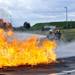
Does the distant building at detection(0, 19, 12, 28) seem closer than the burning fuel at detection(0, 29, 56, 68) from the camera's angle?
No

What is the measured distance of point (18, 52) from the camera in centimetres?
1609

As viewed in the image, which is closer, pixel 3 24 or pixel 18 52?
pixel 18 52

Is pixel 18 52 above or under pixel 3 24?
under

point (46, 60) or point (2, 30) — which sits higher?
point (2, 30)

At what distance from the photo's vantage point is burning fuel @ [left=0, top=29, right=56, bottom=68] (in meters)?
15.8

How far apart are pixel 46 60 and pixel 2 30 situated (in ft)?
9.98

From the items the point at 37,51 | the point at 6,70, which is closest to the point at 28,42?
the point at 37,51

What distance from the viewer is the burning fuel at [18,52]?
15.8 meters

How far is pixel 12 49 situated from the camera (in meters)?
16.0

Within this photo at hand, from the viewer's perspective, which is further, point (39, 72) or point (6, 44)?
point (6, 44)

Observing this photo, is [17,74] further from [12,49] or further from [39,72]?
[12,49]

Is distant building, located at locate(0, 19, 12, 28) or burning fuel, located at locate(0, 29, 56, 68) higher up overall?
distant building, located at locate(0, 19, 12, 28)

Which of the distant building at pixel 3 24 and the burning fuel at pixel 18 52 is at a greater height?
the distant building at pixel 3 24

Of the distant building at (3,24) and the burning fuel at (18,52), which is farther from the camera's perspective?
the distant building at (3,24)
